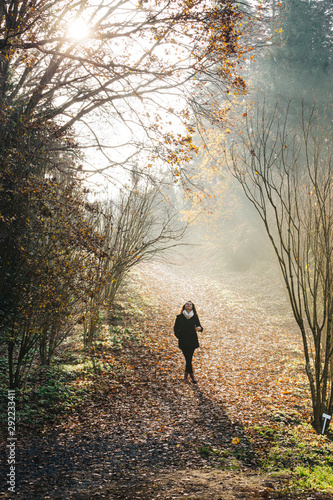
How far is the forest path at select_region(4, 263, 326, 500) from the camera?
12.8ft

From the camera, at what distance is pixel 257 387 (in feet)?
24.8

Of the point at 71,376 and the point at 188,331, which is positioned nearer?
the point at 71,376

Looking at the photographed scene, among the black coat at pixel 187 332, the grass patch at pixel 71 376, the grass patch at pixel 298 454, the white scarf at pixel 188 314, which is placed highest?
the white scarf at pixel 188 314

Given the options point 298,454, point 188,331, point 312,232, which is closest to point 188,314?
point 188,331

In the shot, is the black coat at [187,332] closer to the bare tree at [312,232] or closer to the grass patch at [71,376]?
the grass patch at [71,376]

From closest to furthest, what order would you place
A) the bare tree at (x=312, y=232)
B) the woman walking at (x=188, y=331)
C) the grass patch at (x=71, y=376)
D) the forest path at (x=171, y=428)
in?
the forest path at (x=171, y=428) → the bare tree at (x=312, y=232) → the grass patch at (x=71, y=376) → the woman walking at (x=188, y=331)

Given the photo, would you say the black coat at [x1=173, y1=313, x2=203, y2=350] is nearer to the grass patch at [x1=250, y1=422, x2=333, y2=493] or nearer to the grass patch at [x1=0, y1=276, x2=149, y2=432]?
the grass patch at [x1=0, y1=276, x2=149, y2=432]

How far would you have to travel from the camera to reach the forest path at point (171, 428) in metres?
3.89

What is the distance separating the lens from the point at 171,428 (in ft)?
18.8

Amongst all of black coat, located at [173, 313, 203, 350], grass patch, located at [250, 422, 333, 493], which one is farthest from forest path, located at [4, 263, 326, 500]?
black coat, located at [173, 313, 203, 350]

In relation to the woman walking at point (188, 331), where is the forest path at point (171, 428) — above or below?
below

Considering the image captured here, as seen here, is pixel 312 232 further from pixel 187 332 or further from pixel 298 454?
pixel 187 332

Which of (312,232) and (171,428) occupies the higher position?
(312,232)

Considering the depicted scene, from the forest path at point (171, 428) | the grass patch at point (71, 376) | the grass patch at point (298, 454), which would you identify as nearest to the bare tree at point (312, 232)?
the grass patch at point (298, 454)
